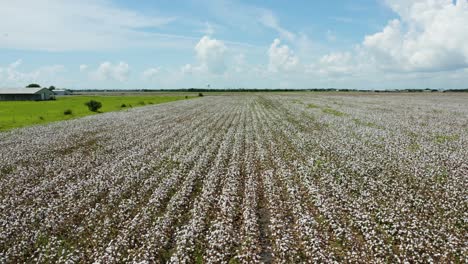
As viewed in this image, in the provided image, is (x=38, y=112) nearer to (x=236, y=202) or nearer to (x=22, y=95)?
(x=236, y=202)

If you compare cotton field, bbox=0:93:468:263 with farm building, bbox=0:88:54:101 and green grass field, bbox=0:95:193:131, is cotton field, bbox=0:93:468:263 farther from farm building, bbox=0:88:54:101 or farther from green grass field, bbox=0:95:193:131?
farm building, bbox=0:88:54:101

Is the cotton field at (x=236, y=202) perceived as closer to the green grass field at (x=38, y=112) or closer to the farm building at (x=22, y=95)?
the green grass field at (x=38, y=112)

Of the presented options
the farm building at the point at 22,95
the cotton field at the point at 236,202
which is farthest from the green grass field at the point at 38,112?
the farm building at the point at 22,95

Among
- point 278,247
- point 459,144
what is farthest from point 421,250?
point 459,144

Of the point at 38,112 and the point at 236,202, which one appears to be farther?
the point at 38,112

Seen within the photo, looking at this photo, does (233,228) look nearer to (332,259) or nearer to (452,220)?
(332,259)

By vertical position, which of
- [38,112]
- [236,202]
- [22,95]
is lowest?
[236,202]

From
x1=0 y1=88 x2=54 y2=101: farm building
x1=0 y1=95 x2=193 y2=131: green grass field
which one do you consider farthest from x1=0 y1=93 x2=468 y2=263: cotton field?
x1=0 y1=88 x2=54 y2=101: farm building

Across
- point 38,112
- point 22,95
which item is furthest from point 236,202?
point 22,95

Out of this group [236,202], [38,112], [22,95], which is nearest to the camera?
[236,202]
